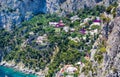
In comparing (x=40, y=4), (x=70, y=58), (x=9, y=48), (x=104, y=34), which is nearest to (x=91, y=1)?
(x=40, y=4)

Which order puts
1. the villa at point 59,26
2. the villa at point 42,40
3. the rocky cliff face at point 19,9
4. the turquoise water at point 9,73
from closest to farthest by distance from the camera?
the turquoise water at point 9,73 → the villa at point 42,40 → the villa at point 59,26 → the rocky cliff face at point 19,9

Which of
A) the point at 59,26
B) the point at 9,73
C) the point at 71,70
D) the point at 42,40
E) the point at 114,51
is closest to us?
the point at 114,51

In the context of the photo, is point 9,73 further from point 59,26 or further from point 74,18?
point 74,18

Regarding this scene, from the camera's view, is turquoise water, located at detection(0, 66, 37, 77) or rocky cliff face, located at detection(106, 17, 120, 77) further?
turquoise water, located at detection(0, 66, 37, 77)

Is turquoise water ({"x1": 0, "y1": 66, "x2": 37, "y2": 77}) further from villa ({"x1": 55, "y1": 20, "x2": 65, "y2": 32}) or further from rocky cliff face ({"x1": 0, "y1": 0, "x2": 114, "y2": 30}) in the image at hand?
rocky cliff face ({"x1": 0, "y1": 0, "x2": 114, "y2": 30})

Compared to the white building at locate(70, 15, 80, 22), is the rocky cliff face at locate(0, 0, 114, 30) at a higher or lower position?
higher

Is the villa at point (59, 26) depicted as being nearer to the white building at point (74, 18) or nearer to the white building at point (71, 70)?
the white building at point (74, 18)

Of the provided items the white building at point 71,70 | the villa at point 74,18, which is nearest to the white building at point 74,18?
the villa at point 74,18

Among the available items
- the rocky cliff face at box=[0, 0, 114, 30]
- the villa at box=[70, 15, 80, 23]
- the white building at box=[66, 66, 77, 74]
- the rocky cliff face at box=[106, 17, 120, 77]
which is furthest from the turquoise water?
the rocky cliff face at box=[106, 17, 120, 77]

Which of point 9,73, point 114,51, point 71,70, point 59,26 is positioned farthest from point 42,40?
point 114,51

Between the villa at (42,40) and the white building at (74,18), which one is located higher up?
the white building at (74,18)

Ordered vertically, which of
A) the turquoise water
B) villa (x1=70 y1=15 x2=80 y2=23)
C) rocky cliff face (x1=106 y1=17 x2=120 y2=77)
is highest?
villa (x1=70 y1=15 x2=80 y2=23)
